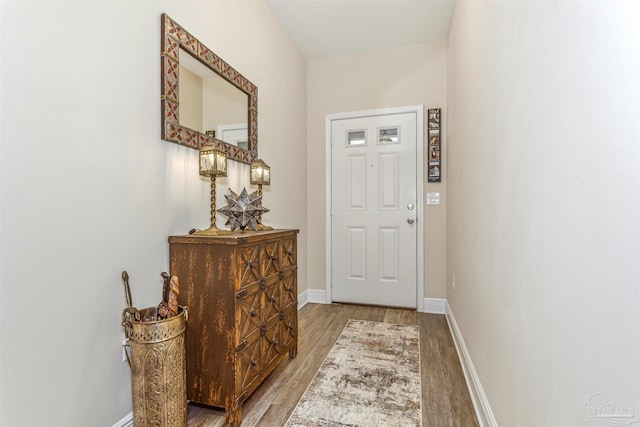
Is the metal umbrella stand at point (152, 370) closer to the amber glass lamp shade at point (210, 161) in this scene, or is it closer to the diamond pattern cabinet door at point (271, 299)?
the diamond pattern cabinet door at point (271, 299)

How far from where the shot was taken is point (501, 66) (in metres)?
1.26

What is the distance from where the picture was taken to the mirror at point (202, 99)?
1.61 m

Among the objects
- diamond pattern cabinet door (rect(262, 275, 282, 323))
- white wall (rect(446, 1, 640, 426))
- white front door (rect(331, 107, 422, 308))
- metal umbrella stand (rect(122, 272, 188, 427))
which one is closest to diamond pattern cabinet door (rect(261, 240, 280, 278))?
diamond pattern cabinet door (rect(262, 275, 282, 323))

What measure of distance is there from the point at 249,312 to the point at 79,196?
0.89 m

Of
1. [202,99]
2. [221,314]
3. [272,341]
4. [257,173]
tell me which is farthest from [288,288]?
[202,99]

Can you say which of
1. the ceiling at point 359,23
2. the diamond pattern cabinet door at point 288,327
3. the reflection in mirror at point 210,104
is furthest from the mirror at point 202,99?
the diamond pattern cabinet door at point 288,327

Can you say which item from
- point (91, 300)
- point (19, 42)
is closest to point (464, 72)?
point (19, 42)

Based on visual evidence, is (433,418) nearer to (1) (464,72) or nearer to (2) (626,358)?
(2) (626,358)

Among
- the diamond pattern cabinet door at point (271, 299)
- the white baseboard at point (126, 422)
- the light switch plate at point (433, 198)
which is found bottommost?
the white baseboard at point (126, 422)

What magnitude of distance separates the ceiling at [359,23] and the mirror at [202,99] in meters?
1.01

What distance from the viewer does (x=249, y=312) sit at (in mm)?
1594

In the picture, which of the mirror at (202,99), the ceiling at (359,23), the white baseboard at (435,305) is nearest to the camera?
the mirror at (202,99)

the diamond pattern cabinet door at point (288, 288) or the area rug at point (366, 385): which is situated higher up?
the diamond pattern cabinet door at point (288, 288)

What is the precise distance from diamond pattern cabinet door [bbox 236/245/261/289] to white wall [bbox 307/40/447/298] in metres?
2.01
